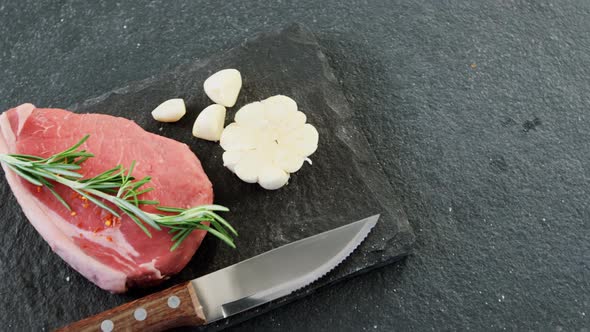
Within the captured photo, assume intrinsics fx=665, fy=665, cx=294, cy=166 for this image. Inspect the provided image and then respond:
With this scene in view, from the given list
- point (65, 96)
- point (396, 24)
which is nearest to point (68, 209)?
point (65, 96)

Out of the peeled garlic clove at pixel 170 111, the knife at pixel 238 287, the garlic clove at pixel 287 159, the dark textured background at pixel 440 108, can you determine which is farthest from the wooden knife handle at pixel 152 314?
the peeled garlic clove at pixel 170 111

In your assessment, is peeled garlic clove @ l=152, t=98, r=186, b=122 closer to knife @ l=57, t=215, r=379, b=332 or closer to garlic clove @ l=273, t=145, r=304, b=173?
garlic clove @ l=273, t=145, r=304, b=173

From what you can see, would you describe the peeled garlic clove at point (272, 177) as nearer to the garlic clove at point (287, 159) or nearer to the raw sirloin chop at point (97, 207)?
the garlic clove at point (287, 159)

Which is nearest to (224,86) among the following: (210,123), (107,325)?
(210,123)

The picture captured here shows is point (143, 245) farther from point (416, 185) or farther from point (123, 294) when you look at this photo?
point (416, 185)

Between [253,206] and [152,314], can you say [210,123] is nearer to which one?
[253,206]
